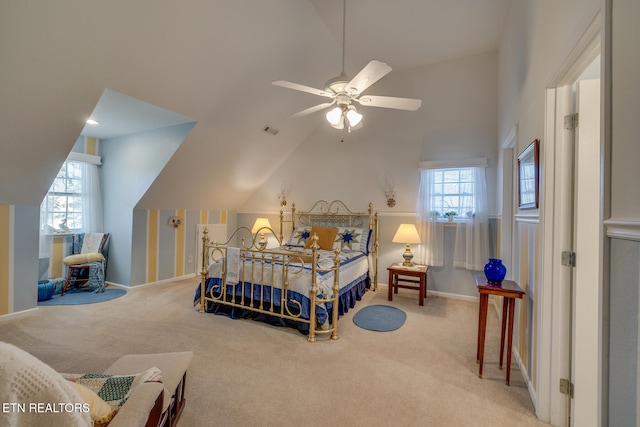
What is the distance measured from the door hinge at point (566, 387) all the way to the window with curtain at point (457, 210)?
2.34 meters

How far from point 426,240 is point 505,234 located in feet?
3.90

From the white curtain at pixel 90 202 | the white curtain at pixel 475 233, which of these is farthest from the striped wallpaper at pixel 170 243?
the white curtain at pixel 475 233

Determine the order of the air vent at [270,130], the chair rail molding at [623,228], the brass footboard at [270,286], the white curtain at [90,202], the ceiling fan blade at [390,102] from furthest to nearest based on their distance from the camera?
the white curtain at [90,202] < the air vent at [270,130] < the brass footboard at [270,286] < the ceiling fan blade at [390,102] < the chair rail molding at [623,228]

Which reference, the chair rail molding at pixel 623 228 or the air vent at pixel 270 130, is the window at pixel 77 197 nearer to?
the air vent at pixel 270 130

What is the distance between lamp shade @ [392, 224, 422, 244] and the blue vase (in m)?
1.82

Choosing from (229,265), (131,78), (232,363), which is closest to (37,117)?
(131,78)

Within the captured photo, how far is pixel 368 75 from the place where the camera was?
7.21 ft

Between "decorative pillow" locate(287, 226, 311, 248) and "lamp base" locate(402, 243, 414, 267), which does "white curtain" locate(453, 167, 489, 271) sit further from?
"decorative pillow" locate(287, 226, 311, 248)

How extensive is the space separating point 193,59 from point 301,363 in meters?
3.21

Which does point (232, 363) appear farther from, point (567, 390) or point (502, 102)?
point (502, 102)

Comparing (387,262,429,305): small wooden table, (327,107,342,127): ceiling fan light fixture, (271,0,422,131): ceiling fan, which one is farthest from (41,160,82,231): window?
(387,262,429,305): small wooden table

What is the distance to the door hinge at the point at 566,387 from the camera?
5.38ft

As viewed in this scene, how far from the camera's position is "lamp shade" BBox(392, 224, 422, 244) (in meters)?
4.05

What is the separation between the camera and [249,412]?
178 cm
